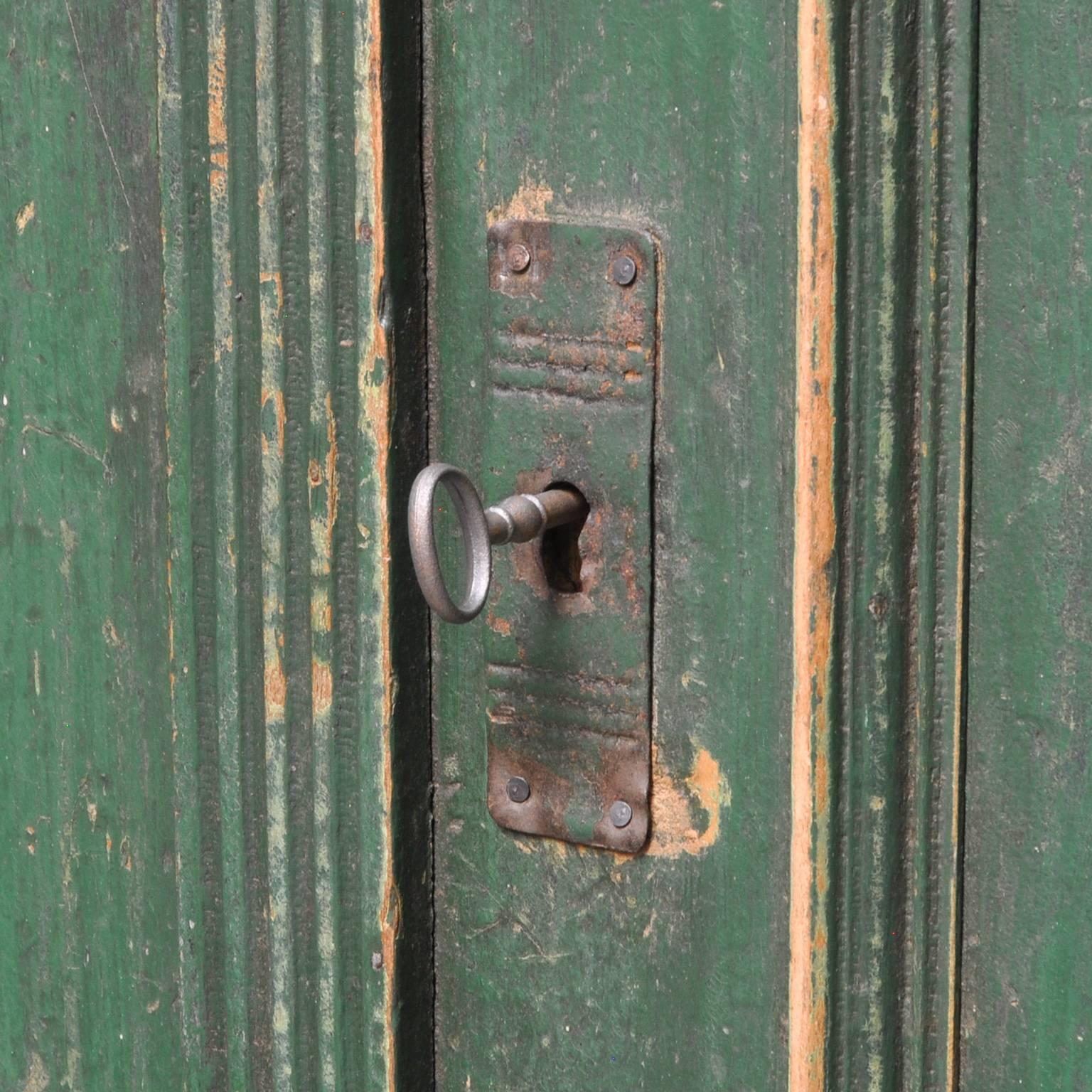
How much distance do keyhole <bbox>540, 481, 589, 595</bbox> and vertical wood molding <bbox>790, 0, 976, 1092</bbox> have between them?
4.6 inches

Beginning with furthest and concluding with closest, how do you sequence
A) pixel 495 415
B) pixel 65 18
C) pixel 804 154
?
pixel 65 18
pixel 495 415
pixel 804 154

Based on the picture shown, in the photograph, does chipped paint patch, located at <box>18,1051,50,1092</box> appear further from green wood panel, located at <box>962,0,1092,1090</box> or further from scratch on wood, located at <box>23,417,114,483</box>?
green wood panel, located at <box>962,0,1092,1090</box>

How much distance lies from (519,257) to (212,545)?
0.71 ft

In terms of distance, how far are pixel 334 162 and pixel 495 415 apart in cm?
14

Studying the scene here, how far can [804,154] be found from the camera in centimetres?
76

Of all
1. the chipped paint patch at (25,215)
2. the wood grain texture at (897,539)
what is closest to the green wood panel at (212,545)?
the chipped paint patch at (25,215)

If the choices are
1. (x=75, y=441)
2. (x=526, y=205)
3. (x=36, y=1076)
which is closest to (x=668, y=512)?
(x=526, y=205)

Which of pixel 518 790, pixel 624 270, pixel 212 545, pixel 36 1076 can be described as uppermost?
pixel 624 270

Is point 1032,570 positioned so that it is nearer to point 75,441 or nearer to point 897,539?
point 897,539

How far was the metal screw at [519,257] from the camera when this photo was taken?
85 cm

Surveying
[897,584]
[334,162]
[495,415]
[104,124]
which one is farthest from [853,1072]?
[104,124]

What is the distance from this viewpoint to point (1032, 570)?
0.79m

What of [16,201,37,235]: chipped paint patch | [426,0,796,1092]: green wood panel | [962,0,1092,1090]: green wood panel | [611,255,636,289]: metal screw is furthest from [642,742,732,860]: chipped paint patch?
[16,201,37,235]: chipped paint patch

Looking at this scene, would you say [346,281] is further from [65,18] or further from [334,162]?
[65,18]
